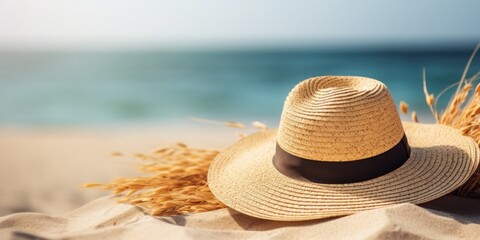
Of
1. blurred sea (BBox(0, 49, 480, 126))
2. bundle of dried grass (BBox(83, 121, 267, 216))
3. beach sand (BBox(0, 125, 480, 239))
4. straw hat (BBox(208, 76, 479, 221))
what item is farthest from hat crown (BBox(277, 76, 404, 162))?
blurred sea (BBox(0, 49, 480, 126))

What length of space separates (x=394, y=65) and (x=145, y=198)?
21440mm

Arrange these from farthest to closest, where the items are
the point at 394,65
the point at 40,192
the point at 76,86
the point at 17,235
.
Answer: the point at 394,65, the point at 76,86, the point at 40,192, the point at 17,235

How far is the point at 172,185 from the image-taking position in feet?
7.49

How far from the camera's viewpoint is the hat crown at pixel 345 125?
6.08 feet

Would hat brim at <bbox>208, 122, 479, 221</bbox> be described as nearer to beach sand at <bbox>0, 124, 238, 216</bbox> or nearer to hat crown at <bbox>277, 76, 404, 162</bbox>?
hat crown at <bbox>277, 76, 404, 162</bbox>

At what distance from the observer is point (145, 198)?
2.10 m

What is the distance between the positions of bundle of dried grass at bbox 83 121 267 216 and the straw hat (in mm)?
138

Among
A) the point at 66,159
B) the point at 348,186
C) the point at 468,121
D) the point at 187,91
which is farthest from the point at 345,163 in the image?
the point at 187,91

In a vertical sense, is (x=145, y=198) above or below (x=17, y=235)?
below

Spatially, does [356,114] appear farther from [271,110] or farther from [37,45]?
[37,45]

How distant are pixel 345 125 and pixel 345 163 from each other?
0.44 ft

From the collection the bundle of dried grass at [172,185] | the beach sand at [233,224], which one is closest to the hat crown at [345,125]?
the beach sand at [233,224]

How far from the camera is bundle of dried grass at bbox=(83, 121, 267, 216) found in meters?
2.09

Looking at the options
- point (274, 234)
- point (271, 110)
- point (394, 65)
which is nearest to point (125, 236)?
point (274, 234)
